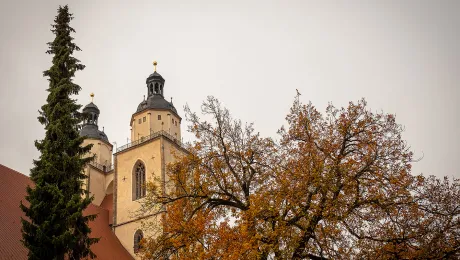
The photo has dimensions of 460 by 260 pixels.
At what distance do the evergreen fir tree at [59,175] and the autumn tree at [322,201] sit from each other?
8.94 feet

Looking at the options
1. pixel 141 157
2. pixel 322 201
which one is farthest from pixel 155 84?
pixel 322 201

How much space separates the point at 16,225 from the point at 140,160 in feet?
37.6

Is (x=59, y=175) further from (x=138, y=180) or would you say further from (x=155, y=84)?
(x=155, y=84)

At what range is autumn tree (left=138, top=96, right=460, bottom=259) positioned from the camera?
40.7 feet

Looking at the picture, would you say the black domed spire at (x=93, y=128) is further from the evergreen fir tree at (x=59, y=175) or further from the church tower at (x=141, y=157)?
the evergreen fir tree at (x=59, y=175)

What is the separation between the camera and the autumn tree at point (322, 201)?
40.7ft

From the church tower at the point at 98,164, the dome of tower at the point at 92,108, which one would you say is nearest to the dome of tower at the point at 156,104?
the church tower at the point at 98,164

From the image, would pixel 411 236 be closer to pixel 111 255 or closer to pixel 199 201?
pixel 199 201

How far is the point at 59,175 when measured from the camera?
14711 mm

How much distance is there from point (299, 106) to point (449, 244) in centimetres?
576

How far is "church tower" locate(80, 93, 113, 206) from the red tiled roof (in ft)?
13.2

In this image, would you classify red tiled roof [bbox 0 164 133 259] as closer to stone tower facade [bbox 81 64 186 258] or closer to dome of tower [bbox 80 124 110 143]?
stone tower facade [bbox 81 64 186 258]

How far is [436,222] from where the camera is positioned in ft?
41.0

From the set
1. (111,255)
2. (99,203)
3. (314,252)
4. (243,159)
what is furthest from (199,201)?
(99,203)
